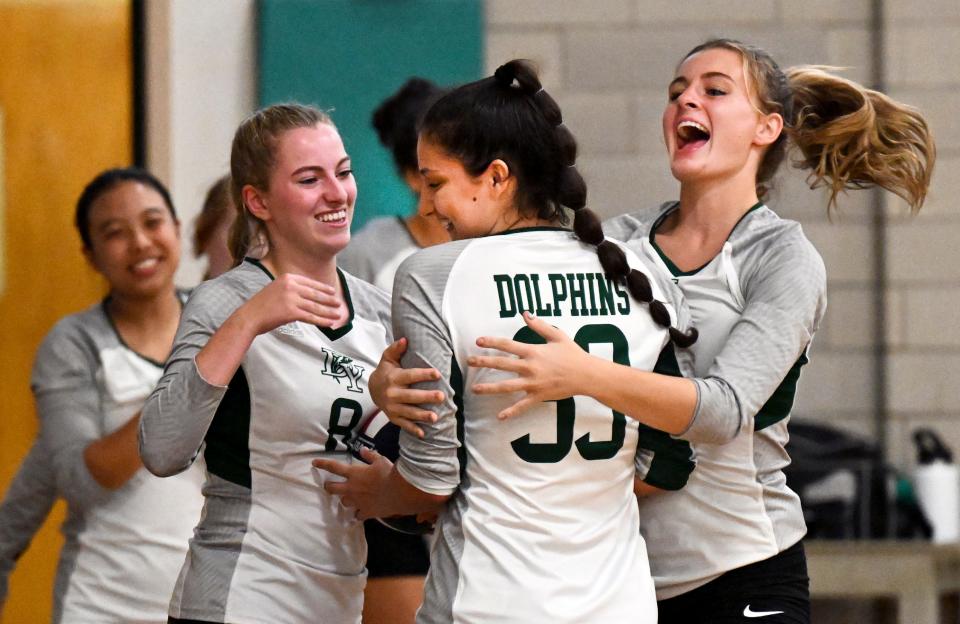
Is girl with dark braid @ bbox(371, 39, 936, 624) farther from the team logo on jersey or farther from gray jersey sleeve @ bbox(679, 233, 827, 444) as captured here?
the team logo on jersey

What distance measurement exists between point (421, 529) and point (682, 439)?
0.51 metres

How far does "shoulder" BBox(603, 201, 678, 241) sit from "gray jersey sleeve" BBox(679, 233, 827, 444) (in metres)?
0.23

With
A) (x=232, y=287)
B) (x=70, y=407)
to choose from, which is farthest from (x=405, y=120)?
(x=232, y=287)

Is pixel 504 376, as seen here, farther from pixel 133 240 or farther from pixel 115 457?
pixel 133 240

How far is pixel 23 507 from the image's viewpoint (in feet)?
9.94

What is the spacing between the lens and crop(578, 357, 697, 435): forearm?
1.75 meters

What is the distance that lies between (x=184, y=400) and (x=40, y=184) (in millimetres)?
2719

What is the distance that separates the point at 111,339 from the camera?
9.56 ft

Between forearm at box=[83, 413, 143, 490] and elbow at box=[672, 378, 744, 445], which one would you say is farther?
forearm at box=[83, 413, 143, 490]

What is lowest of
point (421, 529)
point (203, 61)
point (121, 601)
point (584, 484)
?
point (121, 601)

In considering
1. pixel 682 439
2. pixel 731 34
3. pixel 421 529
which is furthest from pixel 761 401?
pixel 731 34

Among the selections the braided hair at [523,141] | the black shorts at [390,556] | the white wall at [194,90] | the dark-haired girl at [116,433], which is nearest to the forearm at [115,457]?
the dark-haired girl at [116,433]

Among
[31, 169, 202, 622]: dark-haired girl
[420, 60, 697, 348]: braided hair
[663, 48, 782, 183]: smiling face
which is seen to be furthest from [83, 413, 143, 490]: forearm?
[663, 48, 782, 183]: smiling face

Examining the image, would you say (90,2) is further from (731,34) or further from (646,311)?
(646,311)
